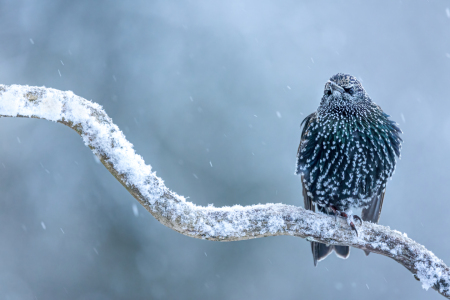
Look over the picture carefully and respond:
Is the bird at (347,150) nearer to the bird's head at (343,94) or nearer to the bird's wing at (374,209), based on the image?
the bird's head at (343,94)

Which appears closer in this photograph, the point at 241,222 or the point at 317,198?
the point at 241,222

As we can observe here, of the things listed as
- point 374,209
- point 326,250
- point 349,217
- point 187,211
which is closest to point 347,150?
point 349,217

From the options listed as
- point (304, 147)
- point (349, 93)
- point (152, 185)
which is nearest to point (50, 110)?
point (152, 185)

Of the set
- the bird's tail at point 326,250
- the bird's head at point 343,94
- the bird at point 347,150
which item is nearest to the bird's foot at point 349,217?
the bird at point 347,150

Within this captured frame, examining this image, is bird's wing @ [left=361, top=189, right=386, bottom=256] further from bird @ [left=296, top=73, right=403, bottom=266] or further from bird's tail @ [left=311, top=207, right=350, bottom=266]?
bird's tail @ [left=311, top=207, right=350, bottom=266]

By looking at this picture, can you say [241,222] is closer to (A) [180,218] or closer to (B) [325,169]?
(A) [180,218]

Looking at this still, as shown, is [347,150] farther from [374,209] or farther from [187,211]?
[187,211]

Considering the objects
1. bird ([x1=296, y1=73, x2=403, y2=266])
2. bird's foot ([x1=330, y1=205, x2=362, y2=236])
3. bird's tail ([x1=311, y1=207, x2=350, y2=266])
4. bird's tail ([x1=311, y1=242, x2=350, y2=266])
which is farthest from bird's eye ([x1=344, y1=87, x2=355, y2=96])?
bird's tail ([x1=311, y1=242, x2=350, y2=266])
